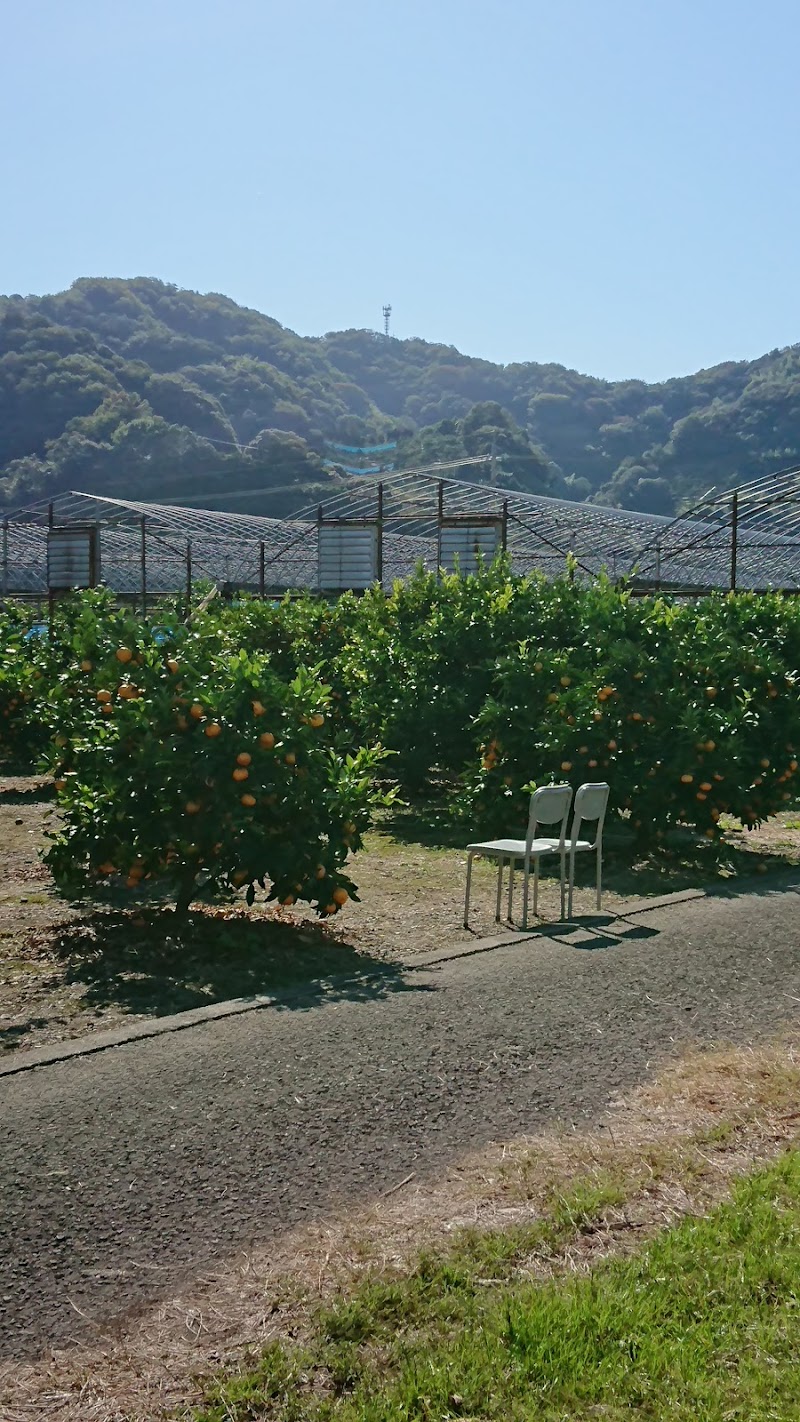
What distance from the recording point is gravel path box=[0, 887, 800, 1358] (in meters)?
4.01

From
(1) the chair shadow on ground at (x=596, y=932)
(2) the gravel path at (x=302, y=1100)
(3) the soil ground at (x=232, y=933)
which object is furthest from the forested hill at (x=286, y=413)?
(2) the gravel path at (x=302, y=1100)

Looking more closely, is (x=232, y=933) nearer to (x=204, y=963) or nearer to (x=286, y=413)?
(x=204, y=963)

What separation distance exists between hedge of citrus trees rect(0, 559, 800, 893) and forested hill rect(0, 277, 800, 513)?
51516mm

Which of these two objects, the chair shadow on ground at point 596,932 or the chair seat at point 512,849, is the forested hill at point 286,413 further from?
the chair shadow on ground at point 596,932

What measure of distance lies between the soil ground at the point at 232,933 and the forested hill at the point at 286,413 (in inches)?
2199

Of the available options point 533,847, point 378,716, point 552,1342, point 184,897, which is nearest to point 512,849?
point 533,847

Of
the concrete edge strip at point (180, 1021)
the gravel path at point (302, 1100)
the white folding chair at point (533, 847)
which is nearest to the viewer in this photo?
the gravel path at point (302, 1100)

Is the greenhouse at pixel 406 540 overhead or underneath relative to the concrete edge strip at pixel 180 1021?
overhead

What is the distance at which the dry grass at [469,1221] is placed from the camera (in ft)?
11.0

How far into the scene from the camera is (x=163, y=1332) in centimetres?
354

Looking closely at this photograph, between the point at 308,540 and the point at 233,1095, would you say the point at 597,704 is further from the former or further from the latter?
the point at 308,540

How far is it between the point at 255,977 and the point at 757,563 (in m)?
34.5

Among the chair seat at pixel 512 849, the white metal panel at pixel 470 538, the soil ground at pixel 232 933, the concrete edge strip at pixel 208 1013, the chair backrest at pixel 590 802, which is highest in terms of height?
the white metal panel at pixel 470 538

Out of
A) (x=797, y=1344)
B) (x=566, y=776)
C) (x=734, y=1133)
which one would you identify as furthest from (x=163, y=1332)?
(x=566, y=776)
